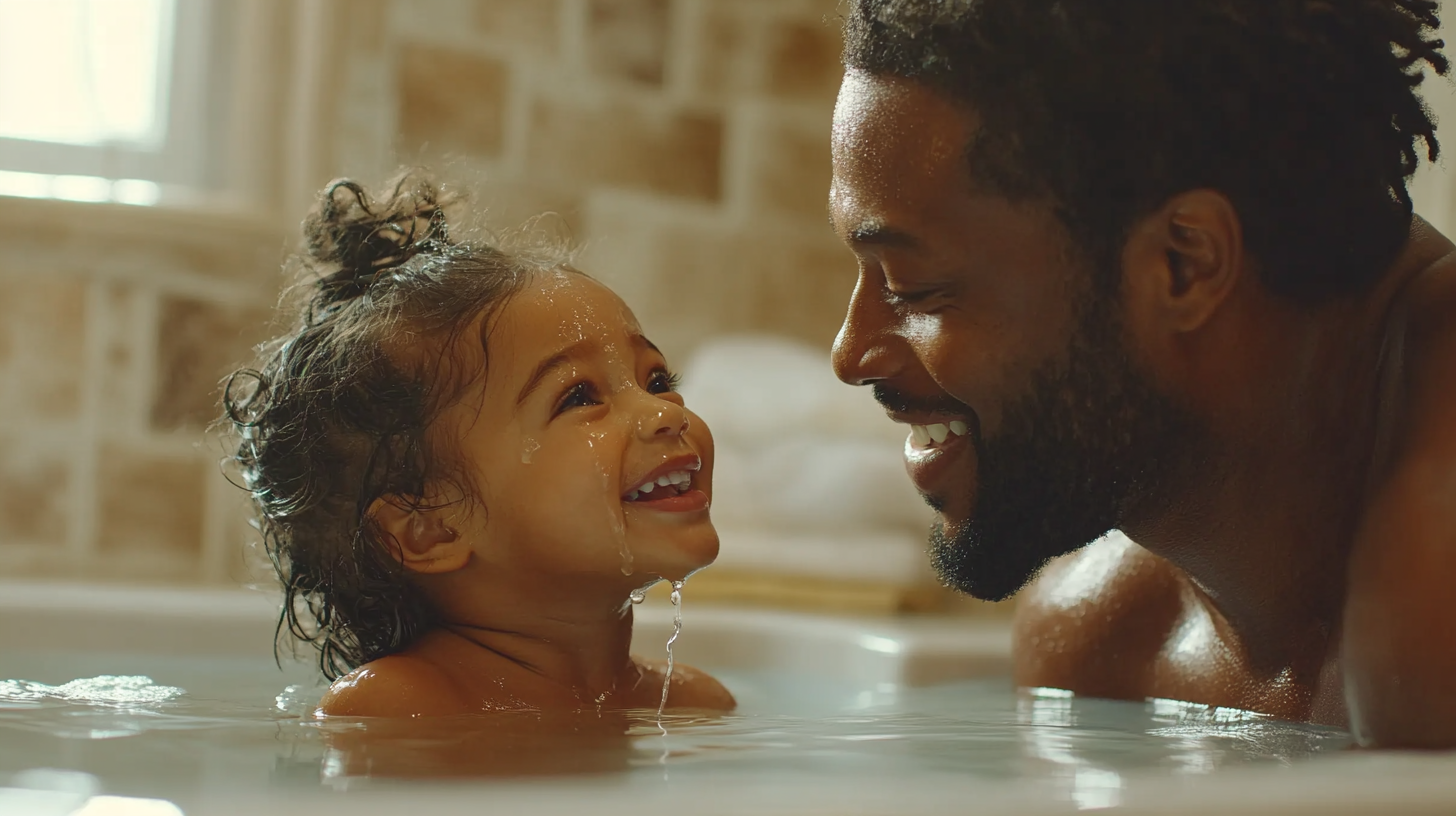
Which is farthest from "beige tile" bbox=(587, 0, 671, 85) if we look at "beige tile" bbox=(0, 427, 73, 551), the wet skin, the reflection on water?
the reflection on water

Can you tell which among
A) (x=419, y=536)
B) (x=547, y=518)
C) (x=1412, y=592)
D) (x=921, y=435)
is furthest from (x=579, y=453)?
(x=1412, y=592)

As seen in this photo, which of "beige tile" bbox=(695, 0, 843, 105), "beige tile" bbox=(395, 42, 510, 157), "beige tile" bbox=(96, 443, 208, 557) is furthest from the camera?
"beige tile" bbox=(695, 0, 843, 105)

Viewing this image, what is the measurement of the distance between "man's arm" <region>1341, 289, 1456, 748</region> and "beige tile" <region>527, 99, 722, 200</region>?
2300 millimetres

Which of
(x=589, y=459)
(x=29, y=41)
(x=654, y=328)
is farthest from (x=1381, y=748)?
(x=29, y=41)

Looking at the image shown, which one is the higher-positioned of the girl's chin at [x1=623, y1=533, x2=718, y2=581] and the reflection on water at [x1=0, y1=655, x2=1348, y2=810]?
the girl's chin at [x1=623, y1=533, x2=718, y2=581]

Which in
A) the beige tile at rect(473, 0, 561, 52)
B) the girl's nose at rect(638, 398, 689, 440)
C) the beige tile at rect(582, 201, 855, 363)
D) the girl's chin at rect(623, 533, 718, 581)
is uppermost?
the beige tile at rect(473, 0, 561, 52)

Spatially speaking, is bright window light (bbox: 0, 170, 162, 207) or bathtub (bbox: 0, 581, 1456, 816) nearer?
bathtub (bbox: 0, 581, 1456, 816)

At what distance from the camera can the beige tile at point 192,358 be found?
2875 mm

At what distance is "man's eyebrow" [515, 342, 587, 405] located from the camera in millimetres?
1492

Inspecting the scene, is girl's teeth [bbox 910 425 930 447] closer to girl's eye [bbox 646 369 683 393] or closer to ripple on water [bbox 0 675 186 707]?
girl's eye [bbox 646 369 683 393]

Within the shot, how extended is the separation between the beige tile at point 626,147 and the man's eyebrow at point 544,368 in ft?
5.80

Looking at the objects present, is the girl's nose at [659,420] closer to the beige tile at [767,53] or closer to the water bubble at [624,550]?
the water bubble at [624,550]

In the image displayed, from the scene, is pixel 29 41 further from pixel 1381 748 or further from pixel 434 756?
pixel 1381 748

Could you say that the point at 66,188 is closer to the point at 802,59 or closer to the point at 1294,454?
the point at 802,59
